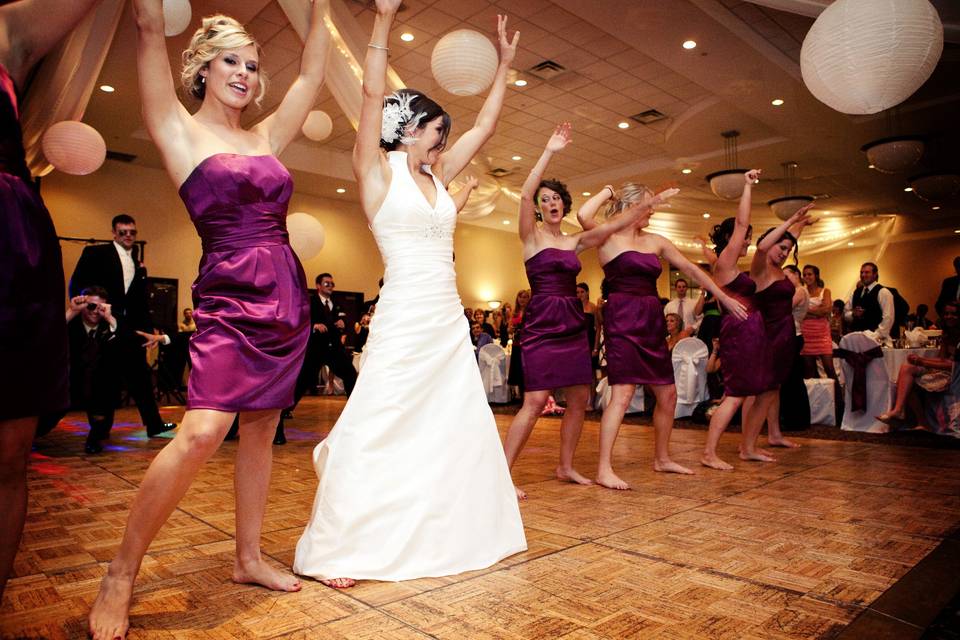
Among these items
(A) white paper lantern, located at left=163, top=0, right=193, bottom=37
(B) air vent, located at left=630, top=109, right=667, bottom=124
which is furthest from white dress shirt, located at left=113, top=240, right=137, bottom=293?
(B) air vent, located at left=630, top=109, right=667, bottom=124

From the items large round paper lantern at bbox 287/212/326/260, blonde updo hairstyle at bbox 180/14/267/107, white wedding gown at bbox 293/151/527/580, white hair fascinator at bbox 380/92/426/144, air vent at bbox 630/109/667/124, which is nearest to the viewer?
blonde updo hairstyle at bbox 180/14/267/107

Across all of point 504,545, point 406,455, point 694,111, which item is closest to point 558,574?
point 504,545

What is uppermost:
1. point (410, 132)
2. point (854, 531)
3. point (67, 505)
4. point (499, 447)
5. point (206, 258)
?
point (410, 132)

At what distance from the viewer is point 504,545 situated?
1.90 metres

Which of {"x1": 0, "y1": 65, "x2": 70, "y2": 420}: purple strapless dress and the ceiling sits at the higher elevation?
the ceiling

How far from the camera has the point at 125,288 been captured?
447cm

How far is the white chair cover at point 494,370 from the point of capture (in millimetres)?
8203

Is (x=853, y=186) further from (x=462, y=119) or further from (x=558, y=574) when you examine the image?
(x=558, y=574)

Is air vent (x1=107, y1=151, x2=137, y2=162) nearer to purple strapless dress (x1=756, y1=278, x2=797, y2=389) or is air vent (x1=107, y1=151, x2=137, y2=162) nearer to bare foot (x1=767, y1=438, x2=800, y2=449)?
purple strapless dress (x1=756, y1=278, x2=797, y2=389)

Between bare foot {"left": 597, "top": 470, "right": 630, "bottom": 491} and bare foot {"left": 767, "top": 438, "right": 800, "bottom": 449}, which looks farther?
bare foot {"left": 767, "top": 438, "right": 800, "bottom": 449}

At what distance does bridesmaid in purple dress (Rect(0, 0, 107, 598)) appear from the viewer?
1.17m

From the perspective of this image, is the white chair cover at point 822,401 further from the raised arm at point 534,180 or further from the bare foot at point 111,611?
the bare foot at point 111,611

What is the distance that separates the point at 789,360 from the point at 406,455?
3116 mm

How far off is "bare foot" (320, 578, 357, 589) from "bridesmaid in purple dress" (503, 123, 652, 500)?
1.35 m
